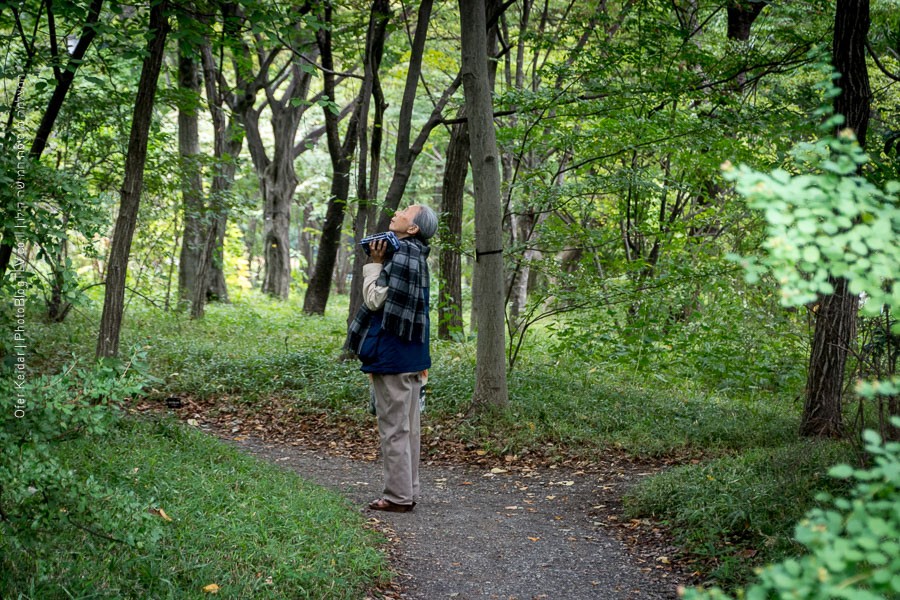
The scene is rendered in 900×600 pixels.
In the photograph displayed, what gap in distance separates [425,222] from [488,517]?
7.76 ft

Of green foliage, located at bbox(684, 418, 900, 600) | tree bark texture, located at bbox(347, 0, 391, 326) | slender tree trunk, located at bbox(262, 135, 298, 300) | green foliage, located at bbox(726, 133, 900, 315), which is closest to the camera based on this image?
green foliage, located at bbox(684, 418, 900, 600)

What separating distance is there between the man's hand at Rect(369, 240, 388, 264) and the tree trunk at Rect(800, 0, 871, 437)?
Result: 3.43 meters

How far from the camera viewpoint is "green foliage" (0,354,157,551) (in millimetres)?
3125

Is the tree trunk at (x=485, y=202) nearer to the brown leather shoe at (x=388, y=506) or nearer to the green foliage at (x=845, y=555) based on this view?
the brown leather shoe at (x=388, y=506)

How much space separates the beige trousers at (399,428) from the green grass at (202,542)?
429 millimetres

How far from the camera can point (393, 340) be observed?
557 cm

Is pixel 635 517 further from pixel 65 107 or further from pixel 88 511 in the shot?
pixel 65 107

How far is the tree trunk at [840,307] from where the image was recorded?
253 inches

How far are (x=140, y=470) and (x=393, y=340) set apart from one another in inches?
76.5

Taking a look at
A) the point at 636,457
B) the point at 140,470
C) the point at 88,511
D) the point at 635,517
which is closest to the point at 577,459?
the point at 636,457

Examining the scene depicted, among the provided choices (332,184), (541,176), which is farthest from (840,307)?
(332,184)

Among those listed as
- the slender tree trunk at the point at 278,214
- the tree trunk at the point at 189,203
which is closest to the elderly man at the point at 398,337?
the tree trunk at the point at 189,203

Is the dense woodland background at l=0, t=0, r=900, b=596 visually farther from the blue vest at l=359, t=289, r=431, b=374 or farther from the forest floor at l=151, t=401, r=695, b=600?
the blue vest at l=359, t=289, r=431, b=374

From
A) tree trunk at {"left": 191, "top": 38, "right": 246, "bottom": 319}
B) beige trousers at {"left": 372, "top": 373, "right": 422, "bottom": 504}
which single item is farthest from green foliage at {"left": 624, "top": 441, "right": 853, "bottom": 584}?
tree trunk at {"left": 191, "top": 38, "right": 246, "bottom": 319}
